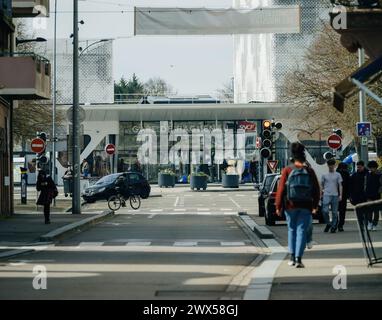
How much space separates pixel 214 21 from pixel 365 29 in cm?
1260

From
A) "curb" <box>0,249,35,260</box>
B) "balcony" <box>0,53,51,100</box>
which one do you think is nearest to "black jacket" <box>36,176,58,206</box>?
"balcony" <box>0,53,51,100</box>

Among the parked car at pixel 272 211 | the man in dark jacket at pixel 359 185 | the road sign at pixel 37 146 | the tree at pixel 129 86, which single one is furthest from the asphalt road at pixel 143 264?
the tree at pixel 129 86

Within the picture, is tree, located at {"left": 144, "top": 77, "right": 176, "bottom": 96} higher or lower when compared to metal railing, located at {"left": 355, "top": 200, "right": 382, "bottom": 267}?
higher

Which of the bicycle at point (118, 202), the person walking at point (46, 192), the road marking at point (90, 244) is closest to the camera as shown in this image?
the road marking at point (90, 244)

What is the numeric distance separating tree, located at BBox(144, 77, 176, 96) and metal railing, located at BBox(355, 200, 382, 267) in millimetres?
104729

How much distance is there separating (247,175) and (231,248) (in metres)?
64.3

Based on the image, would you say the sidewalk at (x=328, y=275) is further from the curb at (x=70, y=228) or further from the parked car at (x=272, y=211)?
the parked car at (x=272, y=211)

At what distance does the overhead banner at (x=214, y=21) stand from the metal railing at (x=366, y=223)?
15.3 m

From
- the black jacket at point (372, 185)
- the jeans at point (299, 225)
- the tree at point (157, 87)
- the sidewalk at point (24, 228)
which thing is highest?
the tree at point (157, 87)

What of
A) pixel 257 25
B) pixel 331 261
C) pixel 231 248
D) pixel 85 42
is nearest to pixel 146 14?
pixel 257 25

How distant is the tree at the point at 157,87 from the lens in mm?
123125

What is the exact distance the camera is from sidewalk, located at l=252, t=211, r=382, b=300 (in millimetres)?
12112

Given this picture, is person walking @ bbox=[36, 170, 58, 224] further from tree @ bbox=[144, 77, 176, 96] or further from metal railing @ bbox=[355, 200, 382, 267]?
tree @ bbox=[144, 77, 176, 96]
